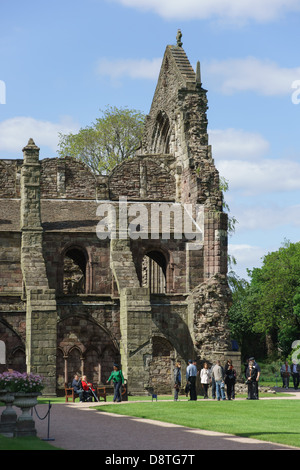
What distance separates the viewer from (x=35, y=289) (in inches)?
1378

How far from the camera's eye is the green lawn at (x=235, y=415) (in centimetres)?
1933

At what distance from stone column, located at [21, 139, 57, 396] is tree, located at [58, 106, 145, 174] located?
23020mm

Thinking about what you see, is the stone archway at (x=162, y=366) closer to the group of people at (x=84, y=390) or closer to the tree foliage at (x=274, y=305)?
the group of people at (x=84, y=390)

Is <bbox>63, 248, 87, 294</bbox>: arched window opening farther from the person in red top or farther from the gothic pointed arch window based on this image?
the person in red top

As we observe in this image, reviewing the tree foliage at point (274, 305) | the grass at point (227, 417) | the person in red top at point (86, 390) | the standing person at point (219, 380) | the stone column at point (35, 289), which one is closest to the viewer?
the grass at point (227, 417)

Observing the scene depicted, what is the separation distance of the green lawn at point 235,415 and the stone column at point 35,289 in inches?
272

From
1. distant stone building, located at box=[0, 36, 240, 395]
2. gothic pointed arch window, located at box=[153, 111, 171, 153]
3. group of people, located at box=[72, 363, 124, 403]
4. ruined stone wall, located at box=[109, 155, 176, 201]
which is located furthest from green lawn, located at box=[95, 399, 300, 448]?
gothic pointed arch window, located at box=[153, 111, 171, 153]

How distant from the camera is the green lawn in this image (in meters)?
19.3

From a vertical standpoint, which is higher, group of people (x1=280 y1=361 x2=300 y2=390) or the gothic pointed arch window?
the gothic pointed arch window

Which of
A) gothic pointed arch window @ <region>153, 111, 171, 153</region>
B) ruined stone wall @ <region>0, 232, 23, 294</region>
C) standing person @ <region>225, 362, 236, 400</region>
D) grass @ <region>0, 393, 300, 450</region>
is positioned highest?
gothic pointed arch window @ <region>153, 111, 171, 153</region>

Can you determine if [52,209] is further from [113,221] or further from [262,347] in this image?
[262,347]

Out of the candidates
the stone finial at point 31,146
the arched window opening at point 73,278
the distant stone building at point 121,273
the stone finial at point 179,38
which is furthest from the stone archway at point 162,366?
the stone finial at point 179,38

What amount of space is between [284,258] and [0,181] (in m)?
31.4

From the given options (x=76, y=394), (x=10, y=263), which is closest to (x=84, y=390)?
(x=76, y=394)
